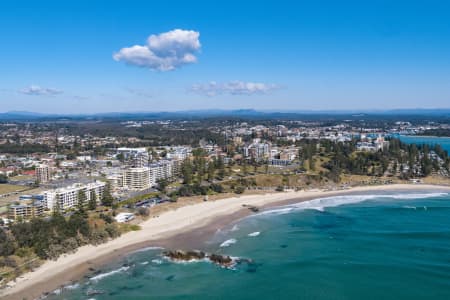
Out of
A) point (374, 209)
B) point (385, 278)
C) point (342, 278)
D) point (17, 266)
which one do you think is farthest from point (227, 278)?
point (374, 209)

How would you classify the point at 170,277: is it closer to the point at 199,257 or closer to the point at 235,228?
the point at 199,257

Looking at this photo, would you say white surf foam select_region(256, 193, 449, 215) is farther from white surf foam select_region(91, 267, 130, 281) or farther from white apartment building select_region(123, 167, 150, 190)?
white apartment building select_region(123, 167, 150, 190)

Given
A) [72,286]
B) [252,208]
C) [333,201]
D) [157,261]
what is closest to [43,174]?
[252,208]

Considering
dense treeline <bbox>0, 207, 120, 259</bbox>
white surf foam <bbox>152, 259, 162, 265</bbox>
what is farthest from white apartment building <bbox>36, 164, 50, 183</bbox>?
white surf foam <bbox>152, 259, 162, 265</bbox>

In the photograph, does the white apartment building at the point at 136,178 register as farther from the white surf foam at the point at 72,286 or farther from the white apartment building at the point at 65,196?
the white surf foam at the point at 72,286

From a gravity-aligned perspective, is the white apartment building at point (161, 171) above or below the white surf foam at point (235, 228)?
above

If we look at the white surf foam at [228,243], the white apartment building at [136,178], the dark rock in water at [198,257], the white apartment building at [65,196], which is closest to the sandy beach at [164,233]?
the dark rock in water at [198,257]
